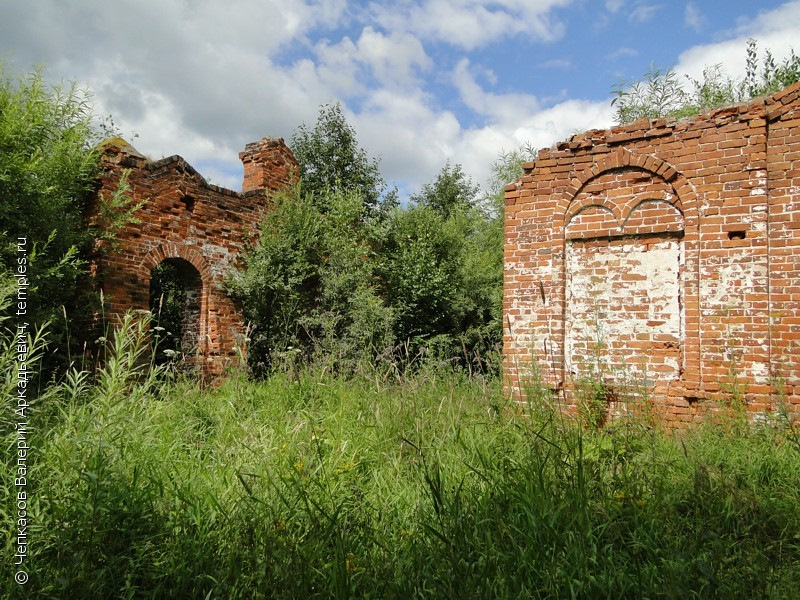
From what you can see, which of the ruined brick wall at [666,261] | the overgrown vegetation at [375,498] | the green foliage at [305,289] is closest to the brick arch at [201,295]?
the green foliage at [305,289]

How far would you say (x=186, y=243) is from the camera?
9500mm

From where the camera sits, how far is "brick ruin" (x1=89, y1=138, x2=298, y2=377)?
329 inches

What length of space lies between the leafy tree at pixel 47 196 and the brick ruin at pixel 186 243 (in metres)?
0.49

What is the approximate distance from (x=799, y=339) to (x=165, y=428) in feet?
20.6

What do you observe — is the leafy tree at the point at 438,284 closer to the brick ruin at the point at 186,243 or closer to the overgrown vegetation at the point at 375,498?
the brick ruin at the point at 186,243

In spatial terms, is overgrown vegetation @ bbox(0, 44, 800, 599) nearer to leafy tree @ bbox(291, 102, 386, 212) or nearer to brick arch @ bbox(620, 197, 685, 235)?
brick arch @ bbox(620, 197, 685, 235)

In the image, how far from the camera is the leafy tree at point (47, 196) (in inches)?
252

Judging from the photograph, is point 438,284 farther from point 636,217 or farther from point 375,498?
point 375,498

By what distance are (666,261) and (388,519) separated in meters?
4.59

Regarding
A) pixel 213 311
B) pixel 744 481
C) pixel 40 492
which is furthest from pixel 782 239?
pixel 213 311

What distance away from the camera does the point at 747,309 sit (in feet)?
18.1

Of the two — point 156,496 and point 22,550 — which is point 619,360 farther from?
point 22,550

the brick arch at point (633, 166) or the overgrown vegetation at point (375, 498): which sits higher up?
the brick arch at point (633, 166)

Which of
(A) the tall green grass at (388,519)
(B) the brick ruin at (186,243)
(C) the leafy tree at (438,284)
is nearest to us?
(A) the tall green grass at (388,519)
